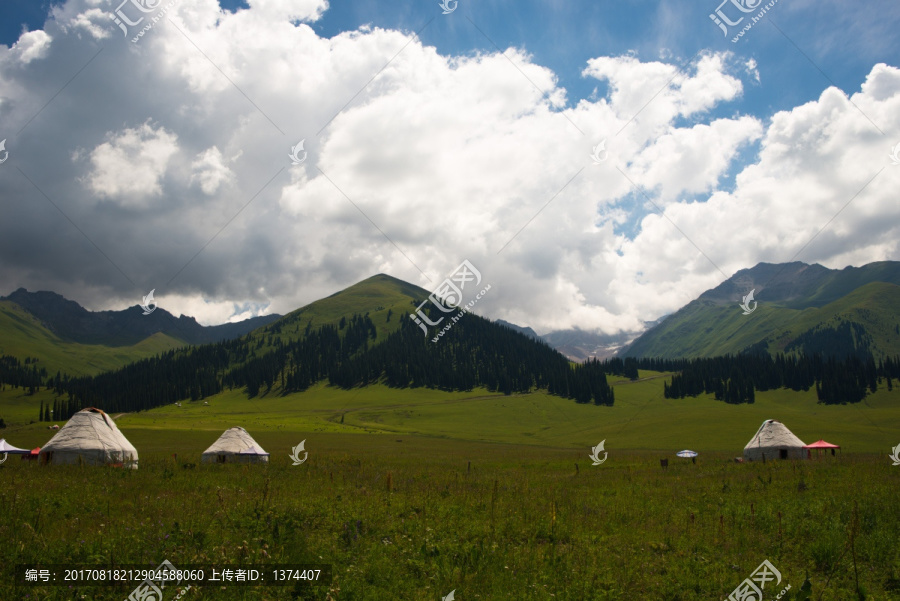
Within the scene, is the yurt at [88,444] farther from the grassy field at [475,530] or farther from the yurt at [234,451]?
the grassy field at [475,530]

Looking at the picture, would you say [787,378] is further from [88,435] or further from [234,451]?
[88,435]

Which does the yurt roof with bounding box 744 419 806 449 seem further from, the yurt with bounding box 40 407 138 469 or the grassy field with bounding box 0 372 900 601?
the yurt with bounding box 40 407 138 469

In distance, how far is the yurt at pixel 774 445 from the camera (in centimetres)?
4072

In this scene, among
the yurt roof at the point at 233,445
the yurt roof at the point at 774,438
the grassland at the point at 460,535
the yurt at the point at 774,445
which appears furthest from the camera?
the yurt roof at the point at 774,438

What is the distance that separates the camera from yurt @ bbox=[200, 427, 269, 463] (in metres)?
37.3

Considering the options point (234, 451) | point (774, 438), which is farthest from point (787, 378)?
point (234, 451)

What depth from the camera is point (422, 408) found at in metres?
145

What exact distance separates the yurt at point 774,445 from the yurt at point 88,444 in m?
45.4

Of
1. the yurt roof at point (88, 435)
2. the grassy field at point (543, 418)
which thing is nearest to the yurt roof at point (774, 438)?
the grassy field at point (543, 418)

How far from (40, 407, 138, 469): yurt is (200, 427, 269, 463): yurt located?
21.6ft

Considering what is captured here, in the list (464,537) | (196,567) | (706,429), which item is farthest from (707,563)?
(706,429)

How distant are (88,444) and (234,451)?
395 inches

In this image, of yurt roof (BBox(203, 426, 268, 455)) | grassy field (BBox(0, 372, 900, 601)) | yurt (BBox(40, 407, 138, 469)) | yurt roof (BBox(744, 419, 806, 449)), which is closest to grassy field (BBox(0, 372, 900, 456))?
yurt roof (BBox(744, 419, 806, 449))

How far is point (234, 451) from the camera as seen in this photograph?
3788 centimetres
